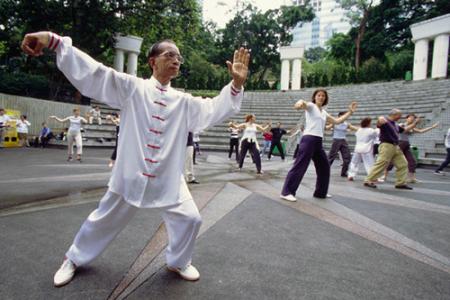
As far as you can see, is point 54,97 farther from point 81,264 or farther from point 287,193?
point 81,264

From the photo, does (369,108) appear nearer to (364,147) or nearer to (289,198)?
(364,147)

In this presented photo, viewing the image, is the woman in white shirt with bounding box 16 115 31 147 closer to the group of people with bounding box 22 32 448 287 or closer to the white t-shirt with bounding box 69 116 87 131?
the white t-shirt with bounding box 69 116 87 131

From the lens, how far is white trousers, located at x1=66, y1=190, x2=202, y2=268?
2469 millimetres

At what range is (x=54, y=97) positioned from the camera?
2302cm

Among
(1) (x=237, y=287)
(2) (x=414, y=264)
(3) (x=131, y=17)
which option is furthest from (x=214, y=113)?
(3) (x=131, y=17)

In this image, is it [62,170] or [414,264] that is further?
[62,170]

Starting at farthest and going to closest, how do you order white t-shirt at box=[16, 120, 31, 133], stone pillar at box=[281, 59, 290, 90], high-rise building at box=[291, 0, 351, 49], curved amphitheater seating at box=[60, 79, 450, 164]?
high-rise building at box=[291, 0, 351, 49]
stone pillar at box=[281, 59, 290, 90]
white t-shirt at box=[16, 120, 31, 133]
curved amphitheater seating at box=[60, 79, 450, 164]

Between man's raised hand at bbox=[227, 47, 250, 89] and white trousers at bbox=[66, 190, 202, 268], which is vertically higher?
man's raised hand at bbox=[227, 47, 250, 89]

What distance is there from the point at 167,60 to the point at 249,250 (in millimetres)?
1990

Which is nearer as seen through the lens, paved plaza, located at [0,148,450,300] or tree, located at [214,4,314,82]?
paved plaza, located at [0,148,450,300]

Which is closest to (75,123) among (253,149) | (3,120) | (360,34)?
(253,149)

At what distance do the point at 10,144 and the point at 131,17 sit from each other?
13999 millimetres

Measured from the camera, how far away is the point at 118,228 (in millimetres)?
2570

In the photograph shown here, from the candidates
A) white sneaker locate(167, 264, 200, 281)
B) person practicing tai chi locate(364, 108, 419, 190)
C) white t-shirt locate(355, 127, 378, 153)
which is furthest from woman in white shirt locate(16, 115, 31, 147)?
white sneaker locate(167, 264, 200, 281)
